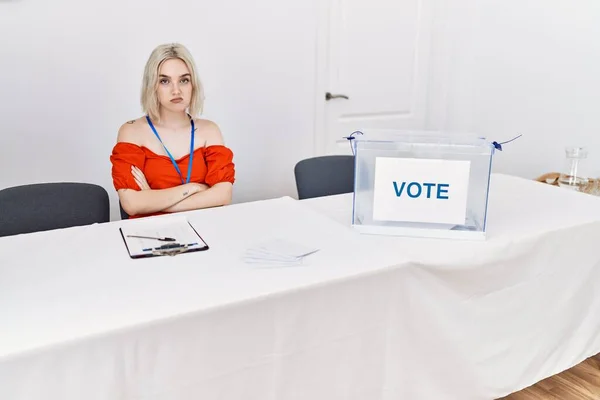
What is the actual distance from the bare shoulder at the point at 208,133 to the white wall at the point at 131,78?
2.75ft

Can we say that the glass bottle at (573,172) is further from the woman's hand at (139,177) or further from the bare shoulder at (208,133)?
the woman's hand at (139,177)

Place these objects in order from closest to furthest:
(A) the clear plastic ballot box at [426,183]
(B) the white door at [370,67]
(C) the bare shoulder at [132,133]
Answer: (A) the clear plastic ballot box at [426,183] → (C) the bare shoulder at [132,133] → (B) the white door at [370,67]

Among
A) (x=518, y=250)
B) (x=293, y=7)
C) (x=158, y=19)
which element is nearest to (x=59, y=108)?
(x=158, y=19)

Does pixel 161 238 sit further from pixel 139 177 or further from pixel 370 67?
pixel 370 67

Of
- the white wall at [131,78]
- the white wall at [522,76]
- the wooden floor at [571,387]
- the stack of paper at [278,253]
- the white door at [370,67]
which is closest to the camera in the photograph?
the stack of paper at [278,253]

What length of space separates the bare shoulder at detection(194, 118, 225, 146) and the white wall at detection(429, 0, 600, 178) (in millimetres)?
2013

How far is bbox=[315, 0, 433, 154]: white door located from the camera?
361cm

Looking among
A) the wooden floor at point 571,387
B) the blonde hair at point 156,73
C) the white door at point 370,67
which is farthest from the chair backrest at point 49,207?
the white door at point 370,67

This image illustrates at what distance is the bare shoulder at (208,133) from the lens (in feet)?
7.59

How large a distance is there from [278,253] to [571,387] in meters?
1.35

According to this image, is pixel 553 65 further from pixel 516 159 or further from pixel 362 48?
pixel 362 48

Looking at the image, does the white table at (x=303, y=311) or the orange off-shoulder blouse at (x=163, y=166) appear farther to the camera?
the orange off-shoulder blouse at (x=163, y=166)

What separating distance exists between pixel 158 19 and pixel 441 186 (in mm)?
1956

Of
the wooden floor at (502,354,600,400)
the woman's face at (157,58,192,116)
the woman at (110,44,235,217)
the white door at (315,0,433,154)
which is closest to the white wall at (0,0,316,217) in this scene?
the white door at (315,0,433,154)
